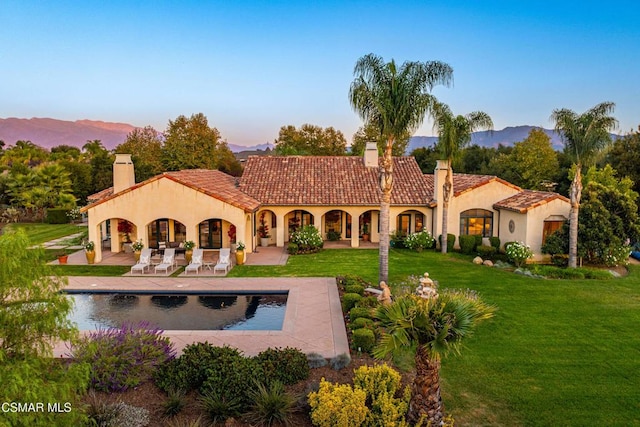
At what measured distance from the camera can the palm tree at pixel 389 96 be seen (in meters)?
16.7

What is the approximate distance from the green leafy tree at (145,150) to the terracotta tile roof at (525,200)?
1526 inches

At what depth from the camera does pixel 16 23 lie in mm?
25812

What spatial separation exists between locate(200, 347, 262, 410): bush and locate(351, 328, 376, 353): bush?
3151 mm

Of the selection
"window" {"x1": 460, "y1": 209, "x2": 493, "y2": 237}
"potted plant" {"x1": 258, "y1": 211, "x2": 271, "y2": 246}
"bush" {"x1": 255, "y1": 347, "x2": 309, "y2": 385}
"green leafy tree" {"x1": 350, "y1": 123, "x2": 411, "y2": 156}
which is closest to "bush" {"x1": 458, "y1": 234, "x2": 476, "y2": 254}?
"window" {"x1": 460, "y1": 209, "x2": 493, "y2": 237}

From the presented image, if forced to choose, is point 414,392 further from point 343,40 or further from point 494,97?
point 494,97

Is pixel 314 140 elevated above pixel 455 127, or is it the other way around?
pixel 314 140

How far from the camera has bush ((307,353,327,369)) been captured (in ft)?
33.2

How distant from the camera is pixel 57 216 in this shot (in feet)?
129

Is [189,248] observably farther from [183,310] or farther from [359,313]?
[359,313]

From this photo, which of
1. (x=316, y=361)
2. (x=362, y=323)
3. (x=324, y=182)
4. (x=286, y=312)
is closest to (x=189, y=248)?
(x=286, y=312)

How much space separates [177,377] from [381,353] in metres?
4.47

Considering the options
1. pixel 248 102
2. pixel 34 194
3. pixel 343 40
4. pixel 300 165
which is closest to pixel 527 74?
pixel 343 40

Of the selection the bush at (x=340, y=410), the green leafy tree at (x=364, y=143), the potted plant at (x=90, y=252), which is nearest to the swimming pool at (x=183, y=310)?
the potted plant at (x=90, y=252)

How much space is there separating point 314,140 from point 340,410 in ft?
191
